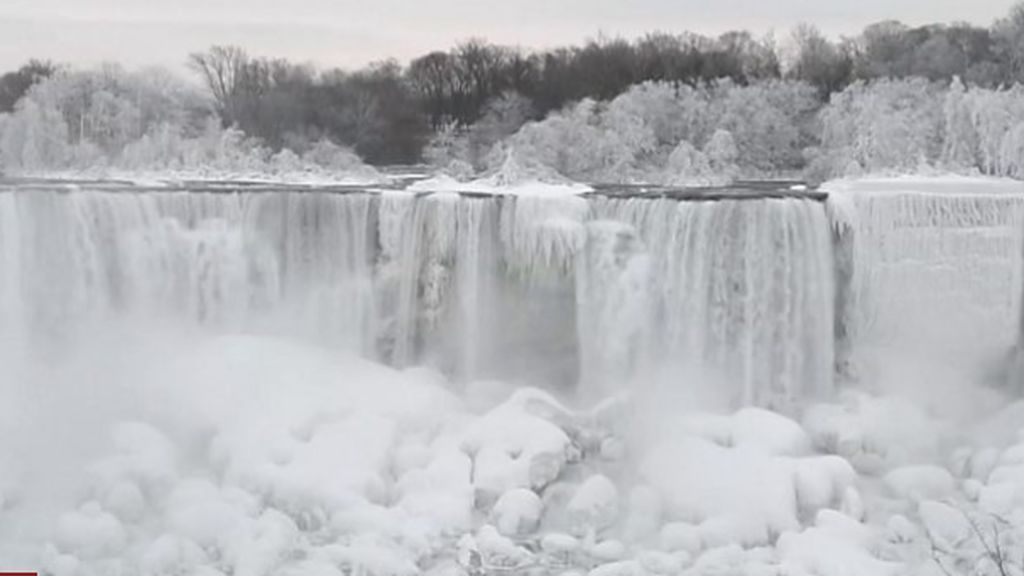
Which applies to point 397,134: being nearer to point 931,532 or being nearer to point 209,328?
point 209,328

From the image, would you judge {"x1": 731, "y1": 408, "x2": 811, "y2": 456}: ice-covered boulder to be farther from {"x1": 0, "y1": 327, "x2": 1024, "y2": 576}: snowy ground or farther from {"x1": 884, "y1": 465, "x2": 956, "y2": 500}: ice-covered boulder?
{"x1": 884, "y1": 465, "x2": 956, "y2": 500}: ice-covered boulder

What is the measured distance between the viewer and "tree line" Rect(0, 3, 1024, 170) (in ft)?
92.1

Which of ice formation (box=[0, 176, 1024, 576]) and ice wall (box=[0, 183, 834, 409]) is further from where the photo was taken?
ice wall (box=[0, 183, 834, 409])

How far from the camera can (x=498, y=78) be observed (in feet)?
103

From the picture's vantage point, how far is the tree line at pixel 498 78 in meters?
28.1

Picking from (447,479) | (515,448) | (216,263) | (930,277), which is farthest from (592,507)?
(216,263)

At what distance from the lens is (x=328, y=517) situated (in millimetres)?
12312

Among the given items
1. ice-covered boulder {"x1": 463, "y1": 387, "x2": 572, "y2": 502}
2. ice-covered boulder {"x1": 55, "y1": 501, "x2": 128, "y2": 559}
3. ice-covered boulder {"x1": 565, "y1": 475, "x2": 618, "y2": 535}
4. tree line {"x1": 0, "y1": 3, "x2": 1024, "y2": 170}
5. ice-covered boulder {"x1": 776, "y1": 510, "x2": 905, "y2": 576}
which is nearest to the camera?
ice-covered boulder {"x1": 776, "y1": 510, "x2": 905, "y2": 576}

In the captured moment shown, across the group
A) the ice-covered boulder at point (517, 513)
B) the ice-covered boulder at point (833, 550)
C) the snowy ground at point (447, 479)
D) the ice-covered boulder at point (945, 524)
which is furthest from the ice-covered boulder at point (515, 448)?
the ice-covered boulder at point (945, 524)

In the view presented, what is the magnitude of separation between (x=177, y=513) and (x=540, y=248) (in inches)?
196

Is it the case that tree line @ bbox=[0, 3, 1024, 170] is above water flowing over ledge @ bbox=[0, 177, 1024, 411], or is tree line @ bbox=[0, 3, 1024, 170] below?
above

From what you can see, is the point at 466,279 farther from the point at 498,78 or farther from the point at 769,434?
the point at 498,78

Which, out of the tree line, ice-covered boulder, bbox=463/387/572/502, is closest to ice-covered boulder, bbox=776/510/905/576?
ice-covered boulder, bbox=463/387/572/502

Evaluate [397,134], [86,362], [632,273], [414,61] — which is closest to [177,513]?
[86,362]
